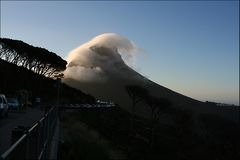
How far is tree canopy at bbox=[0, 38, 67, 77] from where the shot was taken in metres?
85.2

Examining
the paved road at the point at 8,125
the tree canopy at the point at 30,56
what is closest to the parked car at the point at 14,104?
the paved road at the point at 8,125

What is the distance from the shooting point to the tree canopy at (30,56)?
8519cm

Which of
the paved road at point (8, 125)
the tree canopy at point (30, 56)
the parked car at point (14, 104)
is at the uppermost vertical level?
the tree canopy at point (30, 56)

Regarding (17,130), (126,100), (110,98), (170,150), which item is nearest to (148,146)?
(170,150)

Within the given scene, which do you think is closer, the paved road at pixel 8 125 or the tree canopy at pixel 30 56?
the paved road at pixel 8 125

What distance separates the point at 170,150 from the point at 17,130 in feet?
173

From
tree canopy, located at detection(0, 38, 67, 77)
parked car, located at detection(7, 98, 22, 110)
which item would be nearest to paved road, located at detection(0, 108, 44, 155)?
parked car, located at detection(7, 98, 22, 110)

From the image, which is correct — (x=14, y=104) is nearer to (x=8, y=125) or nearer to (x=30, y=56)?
(x=8, y=125)

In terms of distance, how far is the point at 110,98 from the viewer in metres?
163

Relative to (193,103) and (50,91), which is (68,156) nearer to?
(50,91)

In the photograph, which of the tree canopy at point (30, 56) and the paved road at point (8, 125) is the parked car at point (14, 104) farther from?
the tree canopy at point (30, 56)

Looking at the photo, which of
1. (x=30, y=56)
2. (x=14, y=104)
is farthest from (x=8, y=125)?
(x=30, y=56)

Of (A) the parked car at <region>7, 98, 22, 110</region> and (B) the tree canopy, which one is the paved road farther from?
(B) the tree canopy

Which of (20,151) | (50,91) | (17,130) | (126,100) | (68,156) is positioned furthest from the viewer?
(126,100)
